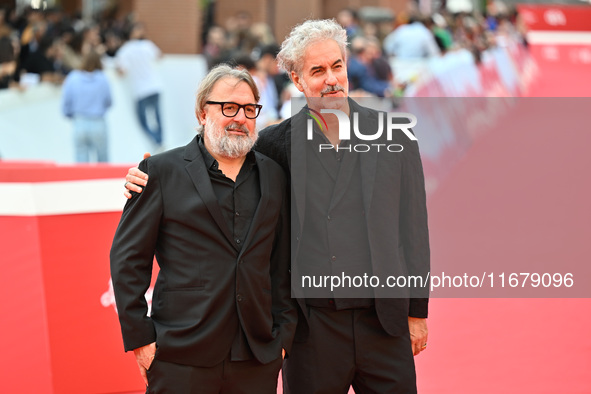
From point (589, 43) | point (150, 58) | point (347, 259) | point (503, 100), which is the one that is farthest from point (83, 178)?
point (589, 43)

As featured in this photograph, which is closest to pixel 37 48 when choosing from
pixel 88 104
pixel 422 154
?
pixel 88 104

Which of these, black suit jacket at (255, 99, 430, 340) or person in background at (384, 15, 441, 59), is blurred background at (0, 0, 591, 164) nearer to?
person in background at (384, 15, 441, 59)

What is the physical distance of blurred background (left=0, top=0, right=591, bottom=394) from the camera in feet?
16.5

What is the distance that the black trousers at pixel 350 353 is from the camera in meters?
3.56

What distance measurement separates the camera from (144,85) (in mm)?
13953

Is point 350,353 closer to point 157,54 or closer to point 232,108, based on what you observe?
point 232,108

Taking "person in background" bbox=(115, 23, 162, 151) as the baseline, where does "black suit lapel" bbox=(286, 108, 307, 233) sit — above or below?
above

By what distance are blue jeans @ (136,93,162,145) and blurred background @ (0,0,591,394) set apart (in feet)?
0.16

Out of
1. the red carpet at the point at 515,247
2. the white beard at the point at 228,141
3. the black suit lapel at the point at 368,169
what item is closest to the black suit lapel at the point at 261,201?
the white beard at the point at 228,141

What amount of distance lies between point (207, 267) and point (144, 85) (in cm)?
1103

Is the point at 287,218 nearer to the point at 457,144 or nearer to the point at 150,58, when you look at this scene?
the point at 457,144

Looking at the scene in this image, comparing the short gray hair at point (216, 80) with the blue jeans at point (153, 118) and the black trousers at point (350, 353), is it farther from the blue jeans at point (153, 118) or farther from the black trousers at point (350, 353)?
the blue jeans at point (153, 118)

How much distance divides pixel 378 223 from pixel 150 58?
11.3 meters

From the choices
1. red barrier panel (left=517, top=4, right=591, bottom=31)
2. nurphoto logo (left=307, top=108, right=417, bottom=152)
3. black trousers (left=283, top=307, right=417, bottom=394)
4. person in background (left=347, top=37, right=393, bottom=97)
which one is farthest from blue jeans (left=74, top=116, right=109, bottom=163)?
red barrier panel (left=517, top=4, right=591, bottom=31)
